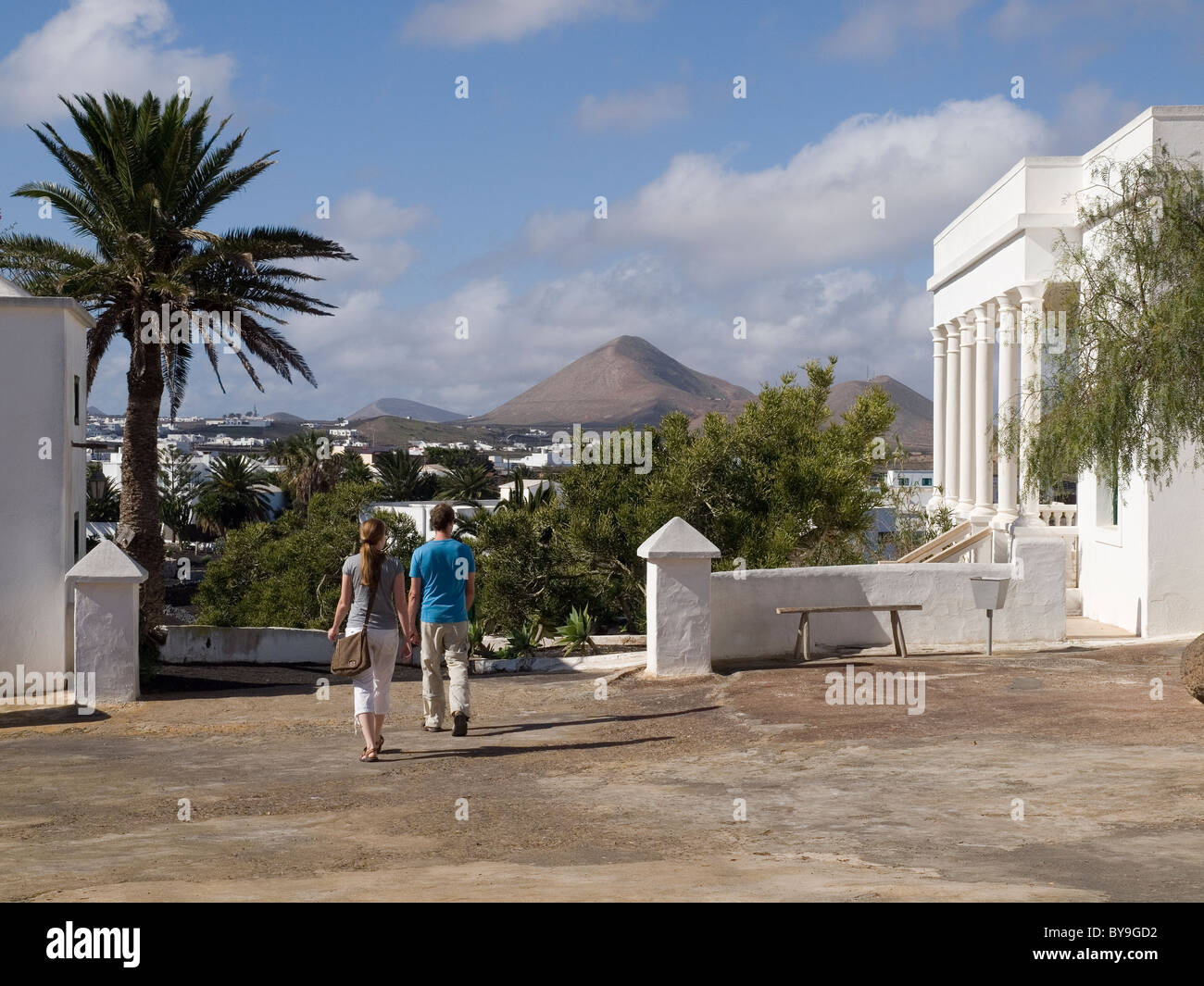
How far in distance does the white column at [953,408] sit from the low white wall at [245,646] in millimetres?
17593

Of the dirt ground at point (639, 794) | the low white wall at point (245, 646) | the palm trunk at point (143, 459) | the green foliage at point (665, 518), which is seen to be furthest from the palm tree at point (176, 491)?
the dirt ground at point (639, 794)

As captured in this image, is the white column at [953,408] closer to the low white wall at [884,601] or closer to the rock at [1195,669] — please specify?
the low white wall at [884,601]

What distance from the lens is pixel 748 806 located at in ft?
25.8

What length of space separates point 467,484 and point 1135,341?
63.8 m

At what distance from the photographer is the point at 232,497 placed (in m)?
73.6

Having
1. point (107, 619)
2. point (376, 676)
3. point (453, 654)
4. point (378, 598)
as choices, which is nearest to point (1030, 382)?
point (453, 654)

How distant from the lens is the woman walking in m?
9.46

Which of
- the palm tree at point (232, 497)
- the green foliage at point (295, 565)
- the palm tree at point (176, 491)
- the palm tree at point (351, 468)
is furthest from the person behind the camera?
the palm tree at point (232, 497)

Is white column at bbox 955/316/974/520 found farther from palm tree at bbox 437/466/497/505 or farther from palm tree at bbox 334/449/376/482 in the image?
palm tree at bbox 437/466/497/505

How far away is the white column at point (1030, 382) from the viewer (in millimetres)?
16266

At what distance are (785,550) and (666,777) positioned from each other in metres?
11.9

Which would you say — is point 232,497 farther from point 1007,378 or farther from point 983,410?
point 1007,378

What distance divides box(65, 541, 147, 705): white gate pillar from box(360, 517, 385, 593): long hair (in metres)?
4.05

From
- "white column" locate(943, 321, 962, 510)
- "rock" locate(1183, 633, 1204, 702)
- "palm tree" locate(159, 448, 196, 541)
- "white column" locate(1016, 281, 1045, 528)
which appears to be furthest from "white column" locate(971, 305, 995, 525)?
"palm tree" locate(159, 448, 196, 541)
